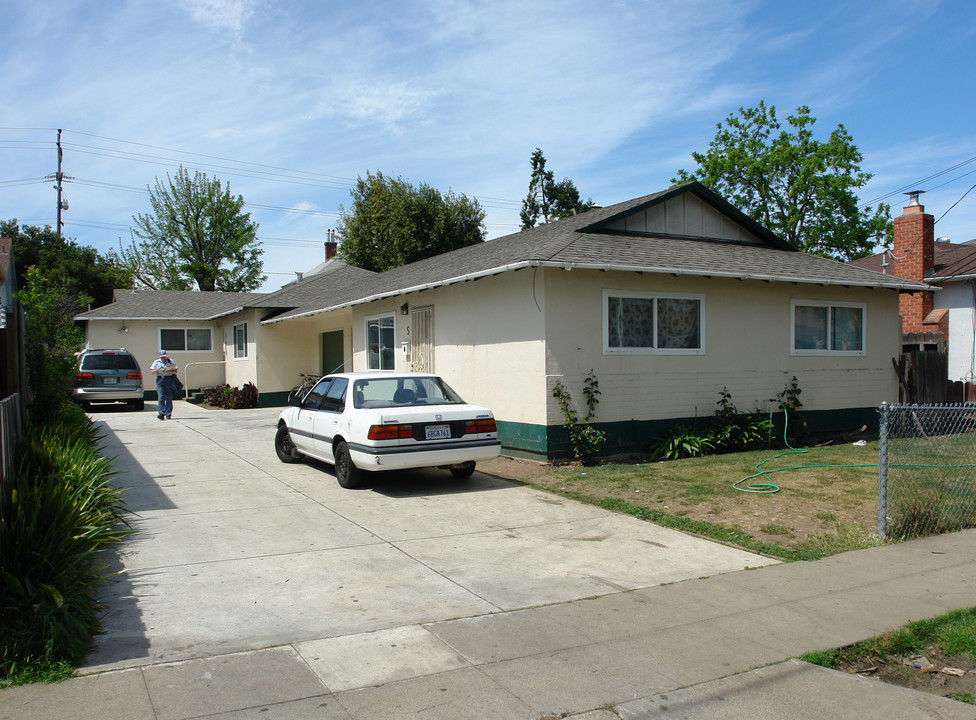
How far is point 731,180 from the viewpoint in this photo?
135ft

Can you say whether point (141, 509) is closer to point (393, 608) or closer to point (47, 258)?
point (393, 608)

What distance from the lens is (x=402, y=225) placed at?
1529 inches

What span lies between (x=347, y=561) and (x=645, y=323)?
7.51 metres

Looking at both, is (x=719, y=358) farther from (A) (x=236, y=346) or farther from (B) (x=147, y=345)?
(B) (x=147, y=345)

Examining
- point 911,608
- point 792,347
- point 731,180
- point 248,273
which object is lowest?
point 911,608

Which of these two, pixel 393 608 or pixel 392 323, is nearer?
pixel 393 608

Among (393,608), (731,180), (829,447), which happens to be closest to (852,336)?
(829,447)

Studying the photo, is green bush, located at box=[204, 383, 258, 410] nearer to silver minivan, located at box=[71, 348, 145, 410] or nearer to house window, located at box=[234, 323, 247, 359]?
house window, located at box=[234, 323, 247, 359]

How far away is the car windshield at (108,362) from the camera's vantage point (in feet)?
73.1

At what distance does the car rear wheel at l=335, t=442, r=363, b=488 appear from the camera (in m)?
9.56

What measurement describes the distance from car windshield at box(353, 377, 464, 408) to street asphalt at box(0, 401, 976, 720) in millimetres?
1496

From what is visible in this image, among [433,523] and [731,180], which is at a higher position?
[731,180]

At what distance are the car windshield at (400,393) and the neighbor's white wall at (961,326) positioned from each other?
56.6 feet

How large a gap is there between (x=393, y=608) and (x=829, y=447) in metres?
10.7
